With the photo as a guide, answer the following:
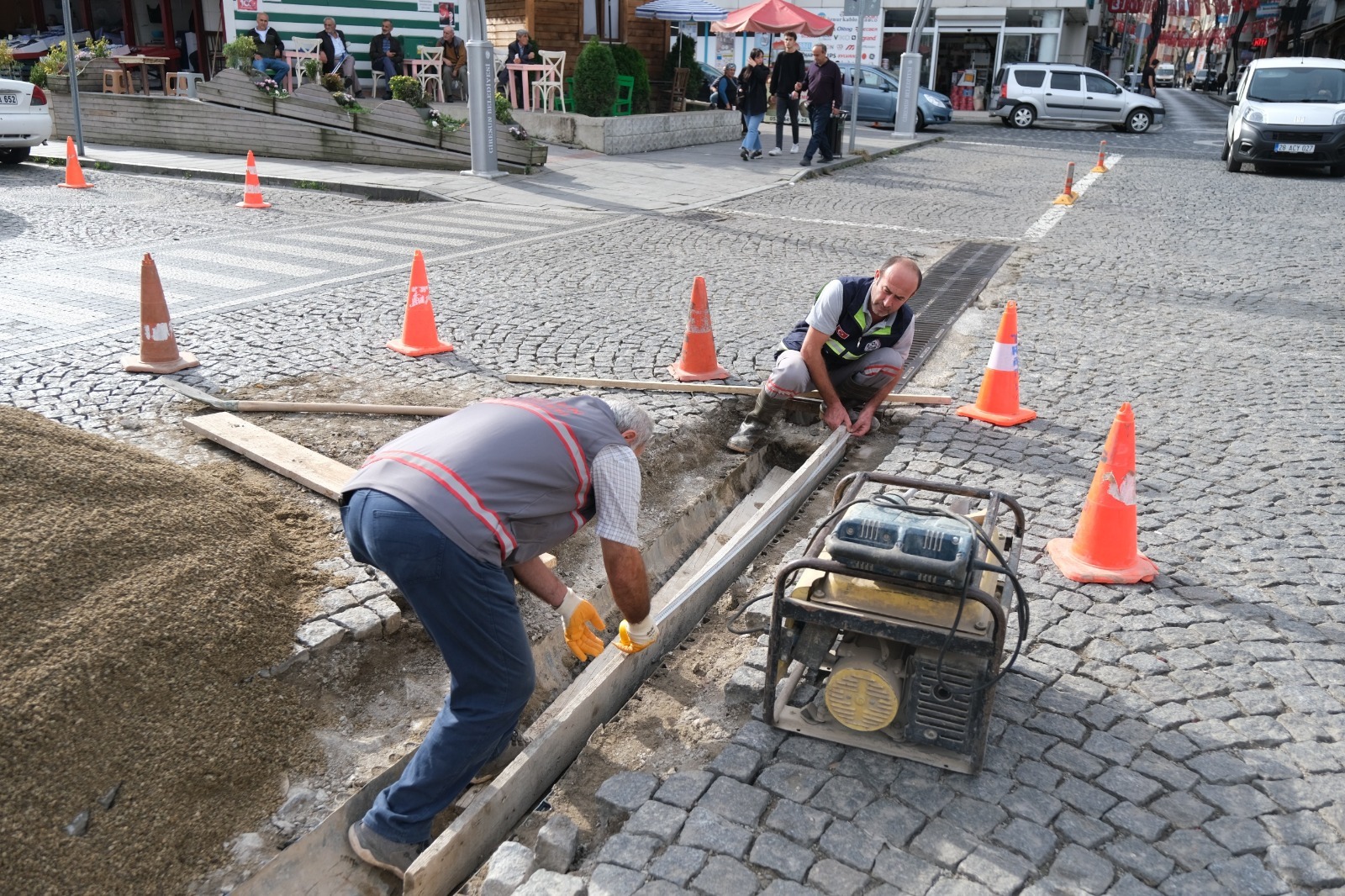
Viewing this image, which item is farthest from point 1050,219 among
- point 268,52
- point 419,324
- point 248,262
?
point 268,52

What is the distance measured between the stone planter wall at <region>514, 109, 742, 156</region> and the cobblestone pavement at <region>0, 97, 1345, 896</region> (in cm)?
572

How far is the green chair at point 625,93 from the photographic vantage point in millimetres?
19922

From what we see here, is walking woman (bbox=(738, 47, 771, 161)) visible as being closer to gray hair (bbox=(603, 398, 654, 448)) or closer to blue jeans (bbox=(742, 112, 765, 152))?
blue jeans (bbox=(742, 112, 765, 152))

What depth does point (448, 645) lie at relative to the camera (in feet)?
9.67

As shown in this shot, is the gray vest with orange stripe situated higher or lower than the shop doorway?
lower

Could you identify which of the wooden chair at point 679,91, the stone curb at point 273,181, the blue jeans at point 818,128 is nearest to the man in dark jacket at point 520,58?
the wooden chair at point 679,91

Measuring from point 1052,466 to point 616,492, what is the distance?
10.4ft

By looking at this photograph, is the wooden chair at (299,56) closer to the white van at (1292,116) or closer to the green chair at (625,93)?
the green chair at (625,93)

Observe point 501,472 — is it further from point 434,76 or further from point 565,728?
point 434,76

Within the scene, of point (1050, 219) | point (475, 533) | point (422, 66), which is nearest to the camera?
point (475, 533)

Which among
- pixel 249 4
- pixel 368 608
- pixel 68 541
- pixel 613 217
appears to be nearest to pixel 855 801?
pixel 368 608

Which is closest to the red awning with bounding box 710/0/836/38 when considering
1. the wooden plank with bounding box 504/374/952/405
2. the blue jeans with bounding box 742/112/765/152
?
the blue jeans with bounding box 742/112/765/152

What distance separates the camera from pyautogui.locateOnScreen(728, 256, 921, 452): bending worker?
5.45 metres

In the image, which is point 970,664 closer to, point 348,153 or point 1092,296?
point 1092,296
